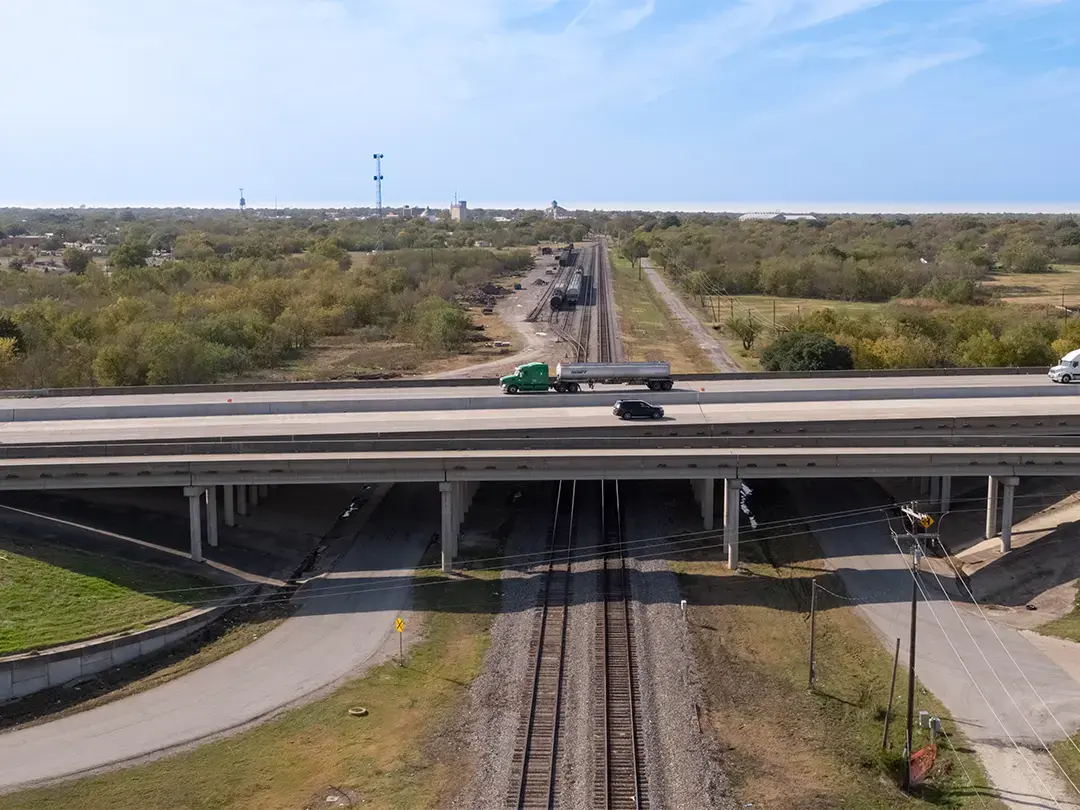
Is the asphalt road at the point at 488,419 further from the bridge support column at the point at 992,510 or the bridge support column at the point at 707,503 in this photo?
the bridge support column at the point at 992,510

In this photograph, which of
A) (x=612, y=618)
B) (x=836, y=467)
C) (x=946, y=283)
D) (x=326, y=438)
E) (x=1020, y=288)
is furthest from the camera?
(x=1020, y=288)

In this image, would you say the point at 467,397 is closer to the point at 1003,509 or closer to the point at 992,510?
the point at 992,510

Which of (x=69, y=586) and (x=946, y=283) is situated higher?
(x=946, y=283)

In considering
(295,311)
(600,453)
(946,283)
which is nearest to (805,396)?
(600,453)

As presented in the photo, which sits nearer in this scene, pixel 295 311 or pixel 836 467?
pixel 836 467

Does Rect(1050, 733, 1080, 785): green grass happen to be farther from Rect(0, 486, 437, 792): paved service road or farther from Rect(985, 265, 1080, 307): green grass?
Rect(985, 265, 1080, 307): green grass

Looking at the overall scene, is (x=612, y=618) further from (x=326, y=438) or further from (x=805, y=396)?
(x=805, y=396)

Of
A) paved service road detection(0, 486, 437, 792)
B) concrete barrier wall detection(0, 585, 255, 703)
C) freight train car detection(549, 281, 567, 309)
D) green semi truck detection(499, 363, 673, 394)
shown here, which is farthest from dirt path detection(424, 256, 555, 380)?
concrete barrier wall detection(0, 585, 255, 703)

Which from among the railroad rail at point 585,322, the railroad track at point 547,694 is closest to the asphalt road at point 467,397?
the railroad track at point 547,694
